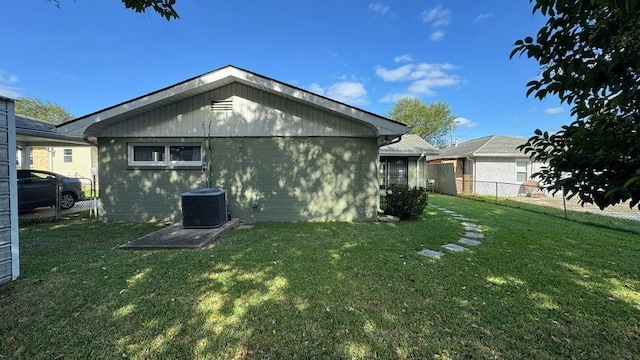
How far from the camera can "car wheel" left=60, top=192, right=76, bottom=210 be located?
9.73 m

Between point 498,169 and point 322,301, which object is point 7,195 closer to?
point 322,301

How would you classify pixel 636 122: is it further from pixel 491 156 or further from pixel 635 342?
pixel 491 156

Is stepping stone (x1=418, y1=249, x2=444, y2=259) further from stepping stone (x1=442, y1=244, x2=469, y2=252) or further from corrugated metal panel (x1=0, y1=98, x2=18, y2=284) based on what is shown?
corrugated metal panel (x1=0, y1=98, x2=18, y2=284)

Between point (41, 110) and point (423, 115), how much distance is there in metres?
50.4

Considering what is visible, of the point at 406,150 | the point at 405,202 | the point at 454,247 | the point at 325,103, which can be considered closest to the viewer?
the point at 454,247

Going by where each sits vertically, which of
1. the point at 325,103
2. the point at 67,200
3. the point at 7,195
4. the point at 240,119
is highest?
the point at 325,103

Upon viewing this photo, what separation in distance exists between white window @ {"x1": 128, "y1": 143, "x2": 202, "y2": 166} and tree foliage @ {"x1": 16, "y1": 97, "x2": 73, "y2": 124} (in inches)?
1419

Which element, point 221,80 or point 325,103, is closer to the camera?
point 325,103

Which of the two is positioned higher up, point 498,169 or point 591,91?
point 591,91

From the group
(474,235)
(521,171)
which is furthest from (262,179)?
(521,171)

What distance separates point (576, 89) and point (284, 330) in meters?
2.94

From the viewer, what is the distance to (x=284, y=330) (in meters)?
2.43

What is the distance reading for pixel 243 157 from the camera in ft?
24.8

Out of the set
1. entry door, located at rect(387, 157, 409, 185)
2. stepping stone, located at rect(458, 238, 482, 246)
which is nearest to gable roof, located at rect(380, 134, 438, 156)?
entry door, located at rect(387, 157, 409, 185)
